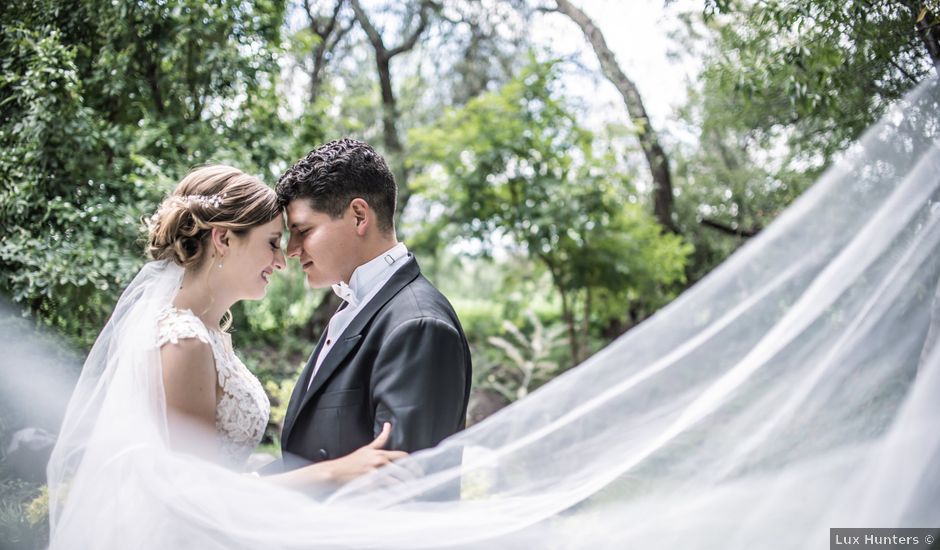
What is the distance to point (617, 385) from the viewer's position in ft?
6.10

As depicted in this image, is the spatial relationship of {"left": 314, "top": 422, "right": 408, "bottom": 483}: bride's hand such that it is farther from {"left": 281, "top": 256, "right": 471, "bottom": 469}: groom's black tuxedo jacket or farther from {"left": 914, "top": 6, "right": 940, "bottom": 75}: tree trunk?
{"left": 914, "top": 6, "right": 940, "bottom": 75}: tree trunk

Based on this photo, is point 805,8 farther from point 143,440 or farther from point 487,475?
point 143,440

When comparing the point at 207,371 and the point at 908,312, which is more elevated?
the point at 908,312

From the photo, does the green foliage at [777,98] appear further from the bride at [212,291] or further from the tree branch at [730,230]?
the bride at [212,291]

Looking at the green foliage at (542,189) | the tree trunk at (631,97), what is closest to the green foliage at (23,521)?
the green foliage at (542,189)

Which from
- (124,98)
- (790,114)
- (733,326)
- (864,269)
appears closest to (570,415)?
(733,326)

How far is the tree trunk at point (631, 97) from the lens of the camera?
6555 millimetres

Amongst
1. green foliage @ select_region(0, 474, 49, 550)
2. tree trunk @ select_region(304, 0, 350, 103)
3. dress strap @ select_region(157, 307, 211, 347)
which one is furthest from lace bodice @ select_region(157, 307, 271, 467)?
tree trunk @ select_region(304, 0, 350, 103)

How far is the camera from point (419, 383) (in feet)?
4.94

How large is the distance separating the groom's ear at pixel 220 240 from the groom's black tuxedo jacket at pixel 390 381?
44cm

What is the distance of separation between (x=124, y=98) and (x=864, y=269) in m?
3.82

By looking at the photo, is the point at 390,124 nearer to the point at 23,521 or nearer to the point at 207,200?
the point at 23,521

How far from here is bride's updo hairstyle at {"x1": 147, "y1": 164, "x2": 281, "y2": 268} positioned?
1.87 meters

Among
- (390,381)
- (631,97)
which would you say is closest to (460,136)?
(631,97)
